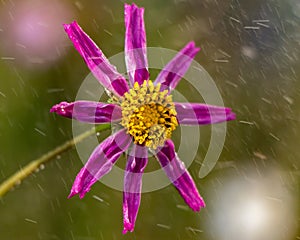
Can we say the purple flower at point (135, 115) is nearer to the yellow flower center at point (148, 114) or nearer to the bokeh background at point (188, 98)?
the yellow flower center at point (148, 114)

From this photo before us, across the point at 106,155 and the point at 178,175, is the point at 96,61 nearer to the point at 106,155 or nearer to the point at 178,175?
the point at 106,155

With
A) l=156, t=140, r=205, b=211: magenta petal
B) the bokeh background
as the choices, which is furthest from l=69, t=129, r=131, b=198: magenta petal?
the bokeh background

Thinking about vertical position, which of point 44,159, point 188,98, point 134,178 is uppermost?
Answer: point 44,159

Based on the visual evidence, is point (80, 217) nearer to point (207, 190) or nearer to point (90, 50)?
point (207, 190)

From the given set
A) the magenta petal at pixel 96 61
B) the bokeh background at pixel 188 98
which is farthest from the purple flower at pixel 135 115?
the bokeh background at pixel 188 98

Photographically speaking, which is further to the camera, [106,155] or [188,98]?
[188,98]

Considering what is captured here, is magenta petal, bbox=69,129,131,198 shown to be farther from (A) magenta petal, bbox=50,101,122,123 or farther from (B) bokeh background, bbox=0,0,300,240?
(B) bokeh background, bbox=0,0,300,240

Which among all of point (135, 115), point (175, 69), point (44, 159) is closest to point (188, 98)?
point (175, 69)
